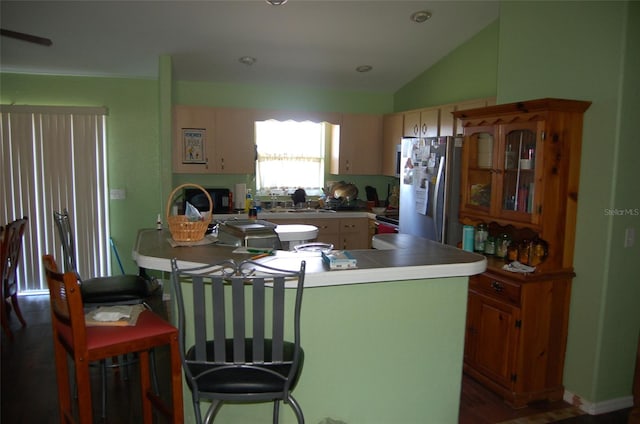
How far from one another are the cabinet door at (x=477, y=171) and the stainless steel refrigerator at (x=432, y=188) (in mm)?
62

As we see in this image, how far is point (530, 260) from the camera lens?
9.60ft

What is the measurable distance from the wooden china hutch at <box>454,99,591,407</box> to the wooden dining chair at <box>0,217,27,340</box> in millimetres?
3647

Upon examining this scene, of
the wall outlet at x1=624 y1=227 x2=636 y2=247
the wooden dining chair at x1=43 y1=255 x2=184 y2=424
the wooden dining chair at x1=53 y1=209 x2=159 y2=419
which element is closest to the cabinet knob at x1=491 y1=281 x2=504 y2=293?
the wall outlet at x1=624 y1=227 x2=636 y2=247

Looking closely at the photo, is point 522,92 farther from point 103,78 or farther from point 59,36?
point 103,78

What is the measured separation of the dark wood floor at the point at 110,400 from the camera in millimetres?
2695

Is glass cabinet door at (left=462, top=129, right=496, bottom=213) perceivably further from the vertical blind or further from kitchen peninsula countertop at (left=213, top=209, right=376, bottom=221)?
the vertical blind

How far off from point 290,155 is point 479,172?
283cm

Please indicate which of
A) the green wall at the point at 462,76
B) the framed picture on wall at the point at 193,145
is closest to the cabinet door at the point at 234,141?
the framed picture on wall at the point at 193,145

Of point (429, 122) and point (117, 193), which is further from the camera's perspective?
point (117, 193)

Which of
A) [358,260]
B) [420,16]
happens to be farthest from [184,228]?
[420,16]

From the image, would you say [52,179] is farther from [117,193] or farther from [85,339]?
[85,339]

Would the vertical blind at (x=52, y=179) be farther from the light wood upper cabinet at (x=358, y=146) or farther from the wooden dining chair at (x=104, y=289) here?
the light wood upper cabinet at (x=358, y=146)

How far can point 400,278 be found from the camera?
2.12 meters

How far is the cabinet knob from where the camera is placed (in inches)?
117
